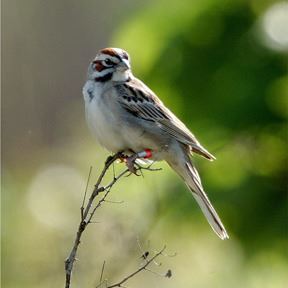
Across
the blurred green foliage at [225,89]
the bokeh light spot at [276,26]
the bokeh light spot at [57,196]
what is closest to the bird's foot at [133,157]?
the blurred green foliage at [225,89]

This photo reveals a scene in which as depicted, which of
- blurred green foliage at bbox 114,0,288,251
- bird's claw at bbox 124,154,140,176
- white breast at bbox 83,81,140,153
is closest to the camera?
bird's claw at bbox 124,154,140,176

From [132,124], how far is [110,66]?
0.28 metres

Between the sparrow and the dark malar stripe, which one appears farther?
the dark malar stripe

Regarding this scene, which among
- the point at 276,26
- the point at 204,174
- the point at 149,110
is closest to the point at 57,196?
the point at 204,174

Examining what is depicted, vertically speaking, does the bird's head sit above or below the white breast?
above

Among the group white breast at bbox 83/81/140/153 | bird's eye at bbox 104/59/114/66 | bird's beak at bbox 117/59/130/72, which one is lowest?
white breast at bbox 83/81/140/153

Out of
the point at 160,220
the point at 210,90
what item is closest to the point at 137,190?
the point at 160,220

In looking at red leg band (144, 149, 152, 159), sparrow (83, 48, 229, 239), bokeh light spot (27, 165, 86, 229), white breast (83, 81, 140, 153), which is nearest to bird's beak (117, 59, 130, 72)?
sparrow (83, 48, 229, 239)

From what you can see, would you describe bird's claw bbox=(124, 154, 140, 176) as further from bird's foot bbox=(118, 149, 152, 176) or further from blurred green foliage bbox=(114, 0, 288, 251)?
blurred green foliage bbox=(114, 0, 288, 251)

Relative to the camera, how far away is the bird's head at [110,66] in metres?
5.61

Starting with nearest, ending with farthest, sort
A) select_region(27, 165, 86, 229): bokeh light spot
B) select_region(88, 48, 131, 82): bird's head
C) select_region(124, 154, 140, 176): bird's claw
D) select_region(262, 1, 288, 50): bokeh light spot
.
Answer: select_region(124, 154, 140, 176): bird's claw < select_region(88, 48, 131, 82): bird's head < select_region(262, 1, 288, 50): bokeh light spot < select_region(27, 165, 86, 229): bokeh light spot

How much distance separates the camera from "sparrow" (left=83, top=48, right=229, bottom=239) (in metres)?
5.50

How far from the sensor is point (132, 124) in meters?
5.62

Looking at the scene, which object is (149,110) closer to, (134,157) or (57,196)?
(134,157)
